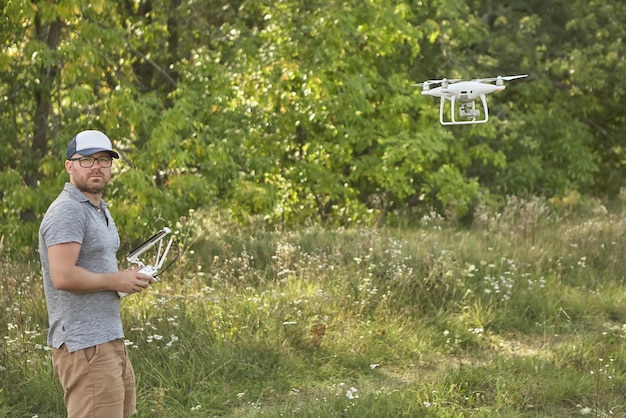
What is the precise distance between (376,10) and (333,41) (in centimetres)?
97

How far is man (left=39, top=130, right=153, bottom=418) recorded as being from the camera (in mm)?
3318

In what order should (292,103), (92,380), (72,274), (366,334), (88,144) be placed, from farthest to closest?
(292,103) < (366,334) < (88,144) < (92,380) < (72,274)

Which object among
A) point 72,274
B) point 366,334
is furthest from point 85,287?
point 366,334

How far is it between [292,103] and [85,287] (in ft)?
27.9

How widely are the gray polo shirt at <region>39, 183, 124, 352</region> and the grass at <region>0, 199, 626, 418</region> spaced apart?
77.7 inches

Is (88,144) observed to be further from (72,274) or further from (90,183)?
(72,274)

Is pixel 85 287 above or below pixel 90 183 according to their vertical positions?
below

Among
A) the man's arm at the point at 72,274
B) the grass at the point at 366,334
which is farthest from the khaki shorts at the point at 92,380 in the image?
the grass at the point at 366,334

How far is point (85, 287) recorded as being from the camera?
3.32 m

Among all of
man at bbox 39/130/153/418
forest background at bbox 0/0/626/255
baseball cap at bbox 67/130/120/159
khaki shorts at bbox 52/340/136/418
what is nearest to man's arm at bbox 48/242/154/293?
man at bbox 39/130/153/418

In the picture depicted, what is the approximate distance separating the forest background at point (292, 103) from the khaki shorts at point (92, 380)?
14.9 ft

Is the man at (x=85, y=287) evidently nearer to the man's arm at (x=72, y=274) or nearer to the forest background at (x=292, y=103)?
the man's arm at (x=72, y=274)

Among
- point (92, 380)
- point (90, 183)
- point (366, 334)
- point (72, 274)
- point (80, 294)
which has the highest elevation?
point (90, 183)

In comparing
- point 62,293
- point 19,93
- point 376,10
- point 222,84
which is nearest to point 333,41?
point 376,10
